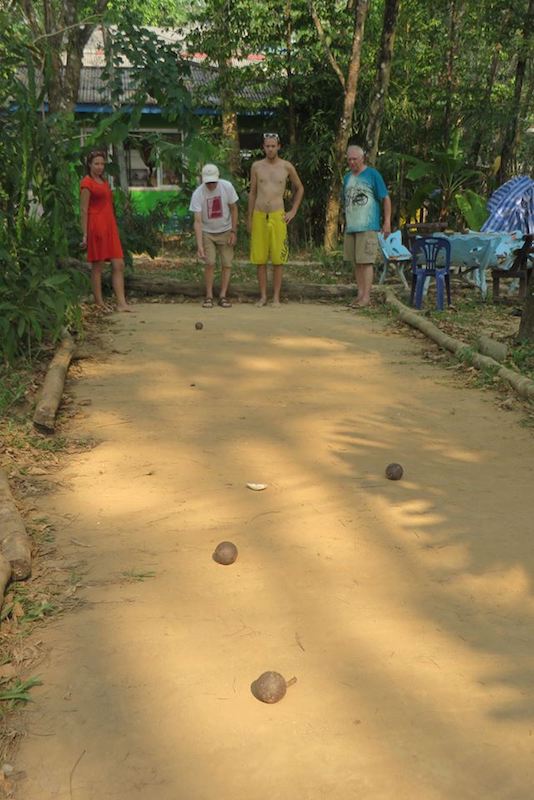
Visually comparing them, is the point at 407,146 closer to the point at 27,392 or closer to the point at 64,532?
the point at 27,392

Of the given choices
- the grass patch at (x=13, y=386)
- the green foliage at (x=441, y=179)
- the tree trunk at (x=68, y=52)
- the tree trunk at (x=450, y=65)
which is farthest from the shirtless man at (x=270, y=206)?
the tree trunk at (x=450, y=65)

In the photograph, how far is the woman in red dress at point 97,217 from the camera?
942 cm

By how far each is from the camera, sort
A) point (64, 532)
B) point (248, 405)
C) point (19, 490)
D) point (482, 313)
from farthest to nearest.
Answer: point (482, 313) → point (248, 405) → point (19, 490) → point (64, 532)

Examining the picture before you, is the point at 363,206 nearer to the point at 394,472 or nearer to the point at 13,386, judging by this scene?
the point at 13,386

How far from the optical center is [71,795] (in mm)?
2213

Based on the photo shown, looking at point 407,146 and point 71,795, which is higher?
point 407,146

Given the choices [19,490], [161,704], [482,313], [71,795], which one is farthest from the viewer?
[482,313]

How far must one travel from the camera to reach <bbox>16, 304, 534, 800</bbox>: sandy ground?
2.33m

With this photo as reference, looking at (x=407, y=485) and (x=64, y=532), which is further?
(x=407, y=485)

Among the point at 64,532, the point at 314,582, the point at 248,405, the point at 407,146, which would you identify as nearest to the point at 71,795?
the point at 314,582

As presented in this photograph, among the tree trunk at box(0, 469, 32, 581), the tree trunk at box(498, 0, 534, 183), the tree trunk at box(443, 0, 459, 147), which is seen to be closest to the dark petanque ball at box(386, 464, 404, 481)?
the tree trunk at box(0, 469, 32, 581)

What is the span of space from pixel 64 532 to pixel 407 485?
178 cm

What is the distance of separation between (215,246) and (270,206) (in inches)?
34.9

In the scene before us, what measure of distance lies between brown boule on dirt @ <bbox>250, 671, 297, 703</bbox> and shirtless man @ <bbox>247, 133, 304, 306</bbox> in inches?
314
